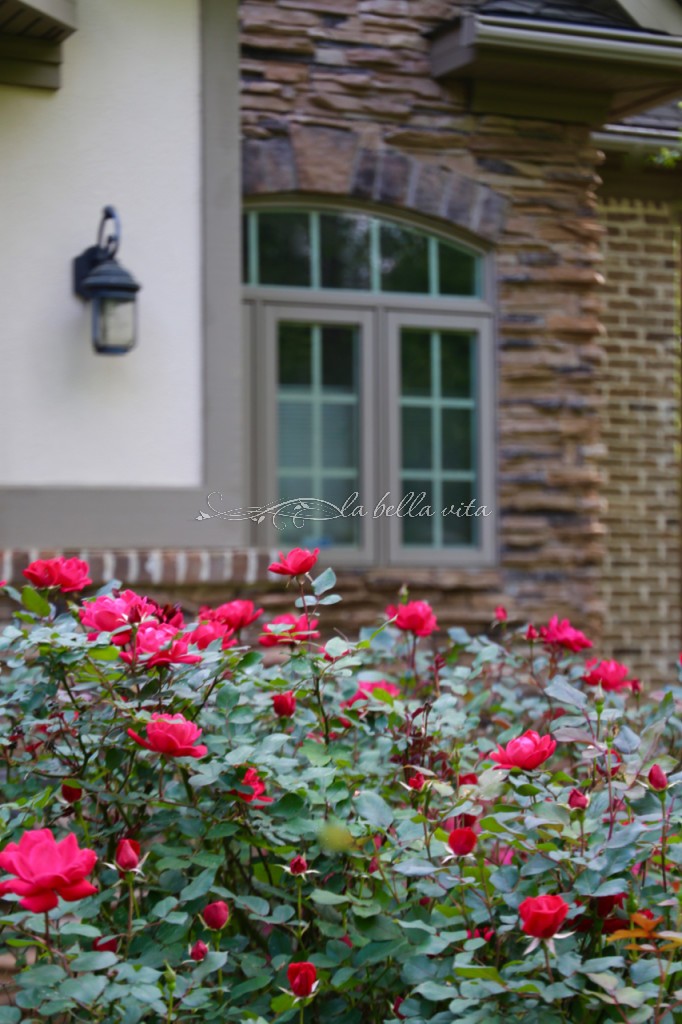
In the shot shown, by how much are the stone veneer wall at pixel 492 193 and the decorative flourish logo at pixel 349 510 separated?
0.21 meters

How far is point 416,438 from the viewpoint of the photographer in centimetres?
593

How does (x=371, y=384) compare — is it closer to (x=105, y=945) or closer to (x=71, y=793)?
(x=71, y=793)

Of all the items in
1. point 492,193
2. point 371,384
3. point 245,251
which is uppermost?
point 492,193

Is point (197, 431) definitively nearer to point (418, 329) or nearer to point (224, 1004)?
point (418, 329)

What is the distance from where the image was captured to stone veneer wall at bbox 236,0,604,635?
5.57m

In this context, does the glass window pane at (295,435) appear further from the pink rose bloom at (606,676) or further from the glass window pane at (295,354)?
the pink rose bloom at (606,676)

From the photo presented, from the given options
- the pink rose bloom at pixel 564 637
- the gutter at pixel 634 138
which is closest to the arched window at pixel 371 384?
the gutter at pixel 634 138

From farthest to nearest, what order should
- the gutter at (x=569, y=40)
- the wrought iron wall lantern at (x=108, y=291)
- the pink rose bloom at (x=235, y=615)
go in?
the gutter at (x=569, y=40) → the wrought iron wall lantern at (x=108, y=291) → the pink rose bloom at (x=235, y=615)

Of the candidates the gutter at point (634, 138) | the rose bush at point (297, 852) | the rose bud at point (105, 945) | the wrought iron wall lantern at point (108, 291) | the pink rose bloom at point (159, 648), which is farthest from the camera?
the gutter at point (634, 138)

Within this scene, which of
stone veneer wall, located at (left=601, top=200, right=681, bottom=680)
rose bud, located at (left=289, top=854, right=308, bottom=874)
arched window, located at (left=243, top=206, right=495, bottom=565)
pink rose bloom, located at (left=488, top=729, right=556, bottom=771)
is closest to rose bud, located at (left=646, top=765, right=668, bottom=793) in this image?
pink rose bloom, located at (left=488, top=729, right=556, bottom=771)

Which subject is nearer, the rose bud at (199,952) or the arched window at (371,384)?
the rose bud at (199,952)

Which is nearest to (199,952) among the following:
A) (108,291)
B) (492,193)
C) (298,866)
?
(298,866)

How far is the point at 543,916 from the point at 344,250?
471 cm

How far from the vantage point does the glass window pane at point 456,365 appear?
19.6ft
